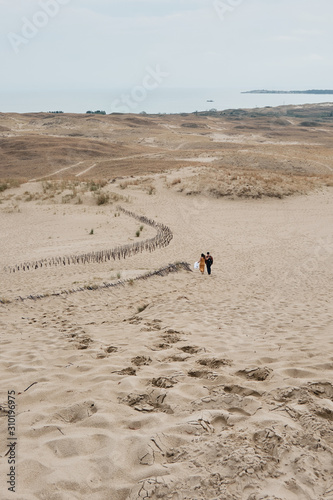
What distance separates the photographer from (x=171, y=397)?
4449 mm

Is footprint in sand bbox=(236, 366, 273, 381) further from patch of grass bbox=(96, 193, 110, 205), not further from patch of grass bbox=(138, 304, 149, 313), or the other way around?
patch of grass bbox=(96, 193, 110, 205)

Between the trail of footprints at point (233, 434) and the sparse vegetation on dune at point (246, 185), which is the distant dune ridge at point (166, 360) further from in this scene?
the sparse vegetation on dune at point (246, 185)

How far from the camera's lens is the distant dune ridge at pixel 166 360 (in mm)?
3230

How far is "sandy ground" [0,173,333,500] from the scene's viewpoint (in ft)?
10.4

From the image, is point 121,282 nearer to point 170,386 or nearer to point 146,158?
point 170,386

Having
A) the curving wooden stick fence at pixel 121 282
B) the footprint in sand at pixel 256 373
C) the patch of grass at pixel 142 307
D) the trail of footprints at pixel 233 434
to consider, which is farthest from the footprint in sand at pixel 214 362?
the curving wooden stick fence at pixel 121 282

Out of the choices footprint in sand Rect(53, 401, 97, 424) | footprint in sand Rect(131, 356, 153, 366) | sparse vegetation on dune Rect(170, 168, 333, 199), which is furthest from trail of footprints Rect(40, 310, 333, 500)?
sparse vegetation on dune Rect(170, 168, 333, 199)

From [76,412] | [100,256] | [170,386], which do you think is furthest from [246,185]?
[76,412]

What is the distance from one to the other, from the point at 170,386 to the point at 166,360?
1.02 meters

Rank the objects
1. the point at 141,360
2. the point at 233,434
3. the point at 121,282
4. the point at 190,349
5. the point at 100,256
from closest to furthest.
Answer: the point at 233,434, the point at 141,360, the point at 190,349, the point at 121,282, the point at 100,256

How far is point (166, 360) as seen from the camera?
5820 millimetres

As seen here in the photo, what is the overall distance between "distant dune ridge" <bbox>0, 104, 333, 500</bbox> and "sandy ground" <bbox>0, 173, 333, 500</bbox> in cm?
2

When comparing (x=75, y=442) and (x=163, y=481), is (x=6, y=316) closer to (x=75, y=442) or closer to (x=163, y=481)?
(x=75, y=442)

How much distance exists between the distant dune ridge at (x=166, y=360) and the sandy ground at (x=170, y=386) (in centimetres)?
2
